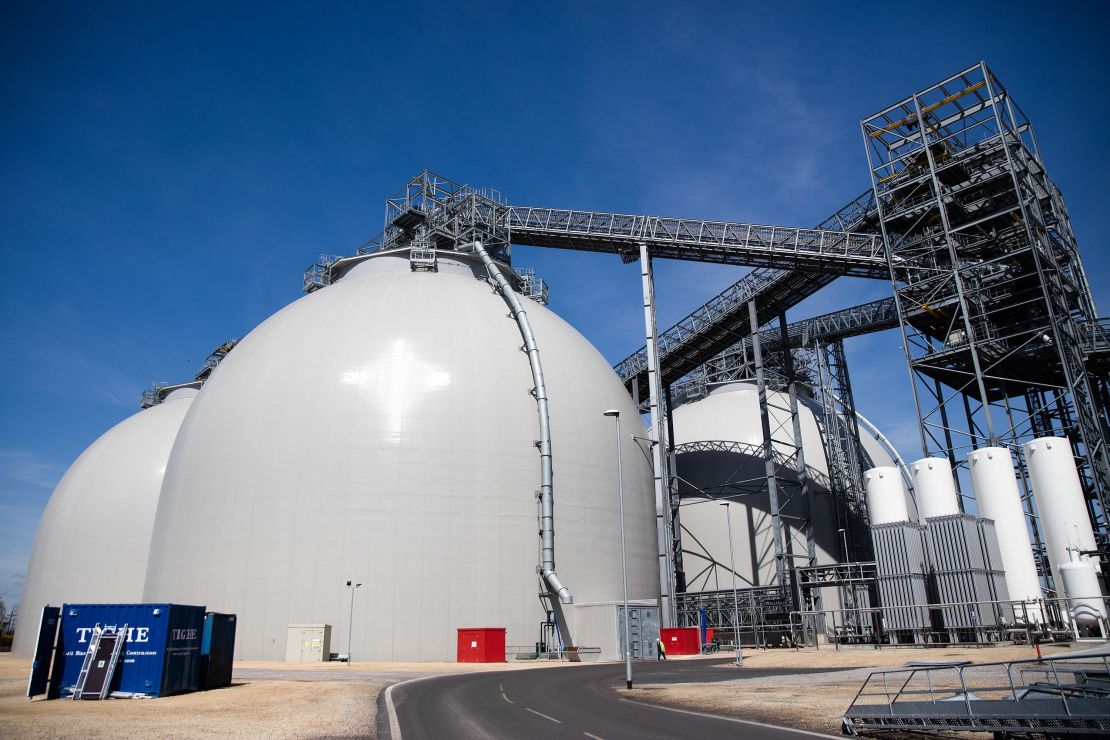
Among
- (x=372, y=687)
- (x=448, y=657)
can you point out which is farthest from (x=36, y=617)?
(x=372, y=687)

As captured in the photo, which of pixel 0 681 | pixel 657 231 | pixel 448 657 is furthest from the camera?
pixel 657 231

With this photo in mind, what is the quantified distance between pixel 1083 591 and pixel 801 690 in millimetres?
19679

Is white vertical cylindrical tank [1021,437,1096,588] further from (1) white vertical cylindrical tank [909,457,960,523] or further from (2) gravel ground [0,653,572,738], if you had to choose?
(2) gravel ground [0,653,572,738]

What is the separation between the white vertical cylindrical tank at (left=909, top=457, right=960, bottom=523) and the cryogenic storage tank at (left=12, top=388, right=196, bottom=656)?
4920 centimetres

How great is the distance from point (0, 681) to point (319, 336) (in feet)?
69.4

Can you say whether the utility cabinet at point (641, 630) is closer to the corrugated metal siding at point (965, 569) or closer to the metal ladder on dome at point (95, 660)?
the corrugated metal siding at point (965, 569)

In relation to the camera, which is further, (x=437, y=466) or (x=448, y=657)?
(x=437, y=466)

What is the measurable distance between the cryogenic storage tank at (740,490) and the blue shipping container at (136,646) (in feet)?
119

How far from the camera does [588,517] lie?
132 feet

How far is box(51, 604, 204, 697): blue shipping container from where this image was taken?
19.7m

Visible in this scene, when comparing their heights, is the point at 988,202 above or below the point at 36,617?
above

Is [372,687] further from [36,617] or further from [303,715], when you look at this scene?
[36,617]

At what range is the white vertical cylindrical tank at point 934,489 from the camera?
115 ft

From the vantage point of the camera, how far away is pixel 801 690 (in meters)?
18.8
